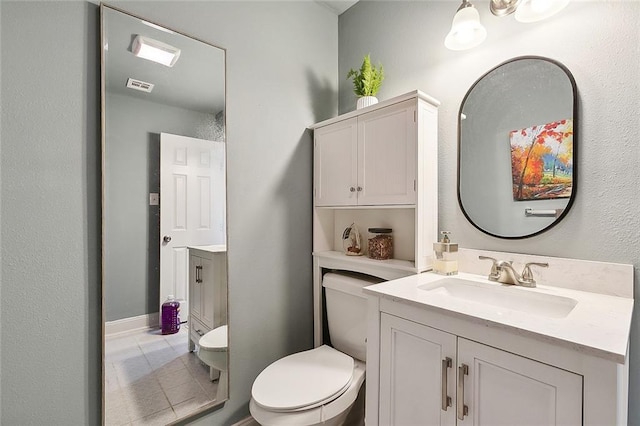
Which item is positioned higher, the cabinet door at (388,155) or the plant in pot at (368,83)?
the plant in pot at (368,83)

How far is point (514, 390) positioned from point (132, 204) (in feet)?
4.88

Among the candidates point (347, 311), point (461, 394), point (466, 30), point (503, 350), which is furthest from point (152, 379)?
point (466, 30)

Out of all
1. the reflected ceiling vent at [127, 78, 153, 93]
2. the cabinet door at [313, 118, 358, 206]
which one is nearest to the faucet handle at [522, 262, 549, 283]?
the cabinet door at [313, 118, 358, 206]

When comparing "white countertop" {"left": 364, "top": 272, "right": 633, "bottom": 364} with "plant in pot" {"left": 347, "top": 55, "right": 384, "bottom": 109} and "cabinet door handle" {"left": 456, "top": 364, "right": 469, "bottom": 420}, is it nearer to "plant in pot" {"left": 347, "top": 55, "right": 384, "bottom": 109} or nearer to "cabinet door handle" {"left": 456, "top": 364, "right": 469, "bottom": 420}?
"cabinet door handle" {"left": 456, "top": 364, "right": 469, "bottom": 420}

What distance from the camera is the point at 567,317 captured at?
2.84ft

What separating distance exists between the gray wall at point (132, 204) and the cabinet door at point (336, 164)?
2.65 ft

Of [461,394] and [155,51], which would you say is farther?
[155,51]

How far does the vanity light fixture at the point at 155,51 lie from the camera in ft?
4.21

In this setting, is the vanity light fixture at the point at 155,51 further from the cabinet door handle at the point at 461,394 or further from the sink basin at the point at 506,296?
the cabinet door handle at the point at 461,394

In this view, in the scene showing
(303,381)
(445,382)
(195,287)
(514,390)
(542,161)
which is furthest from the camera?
(195,287)

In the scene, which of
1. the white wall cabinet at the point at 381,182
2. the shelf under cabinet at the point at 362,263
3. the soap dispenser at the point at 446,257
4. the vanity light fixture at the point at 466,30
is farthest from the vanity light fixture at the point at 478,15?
the shelf under cabinet at the point at 362,263

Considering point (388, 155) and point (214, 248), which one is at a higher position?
point (388, 155)

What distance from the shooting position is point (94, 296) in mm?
1187

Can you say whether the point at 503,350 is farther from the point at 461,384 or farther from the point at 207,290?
the point at 207,290
